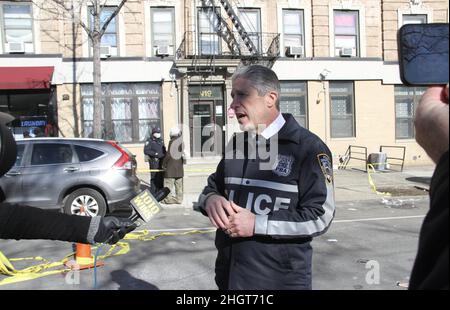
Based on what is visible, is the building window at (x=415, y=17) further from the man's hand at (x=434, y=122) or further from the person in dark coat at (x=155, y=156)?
the man's hand at (x=434, y=122)

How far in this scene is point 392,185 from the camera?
14133 millimetres

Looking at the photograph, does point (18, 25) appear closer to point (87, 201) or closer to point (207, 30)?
point (207, 30)

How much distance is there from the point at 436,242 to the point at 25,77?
17245 mm

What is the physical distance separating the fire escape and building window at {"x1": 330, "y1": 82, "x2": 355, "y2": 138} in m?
3.13

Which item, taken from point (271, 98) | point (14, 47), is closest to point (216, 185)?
point (271, 98)

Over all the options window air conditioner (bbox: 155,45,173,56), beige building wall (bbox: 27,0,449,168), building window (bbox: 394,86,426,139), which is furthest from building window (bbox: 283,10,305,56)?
building window (bbox: 394,86,426,139)

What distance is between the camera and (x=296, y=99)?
19266 mm

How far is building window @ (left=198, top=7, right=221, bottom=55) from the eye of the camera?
719 inches

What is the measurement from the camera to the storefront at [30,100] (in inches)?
642

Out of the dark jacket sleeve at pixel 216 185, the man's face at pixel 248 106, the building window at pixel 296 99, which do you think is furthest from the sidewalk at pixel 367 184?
the man's face at pixel 248 106

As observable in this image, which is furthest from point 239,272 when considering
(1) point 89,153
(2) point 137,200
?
(1) point 89,153

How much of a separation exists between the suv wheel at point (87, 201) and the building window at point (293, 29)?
469 inches

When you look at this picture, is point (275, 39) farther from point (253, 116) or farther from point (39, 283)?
point (253, 116)

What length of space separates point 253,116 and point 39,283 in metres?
4.03
